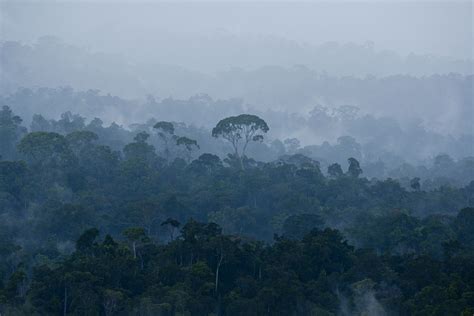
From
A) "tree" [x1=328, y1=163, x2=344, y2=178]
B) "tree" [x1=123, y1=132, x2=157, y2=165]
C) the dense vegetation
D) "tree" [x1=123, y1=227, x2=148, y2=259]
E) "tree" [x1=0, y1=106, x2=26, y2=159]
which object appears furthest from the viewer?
"tree" [x1=0, y1=106, x2=26, y2=159]

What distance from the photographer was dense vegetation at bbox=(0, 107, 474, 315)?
26641 millimetres

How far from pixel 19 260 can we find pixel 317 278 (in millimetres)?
13483

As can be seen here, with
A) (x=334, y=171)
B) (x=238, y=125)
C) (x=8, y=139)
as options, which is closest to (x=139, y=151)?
(x=238, y=125)

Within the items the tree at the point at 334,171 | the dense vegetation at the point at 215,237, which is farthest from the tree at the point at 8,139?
the tree at the point at 334,171

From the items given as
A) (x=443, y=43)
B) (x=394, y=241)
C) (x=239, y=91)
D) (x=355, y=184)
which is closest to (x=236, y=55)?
(x=239, y=91)

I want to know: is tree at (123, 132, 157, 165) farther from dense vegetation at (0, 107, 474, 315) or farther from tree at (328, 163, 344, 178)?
tree at (328, 163, 344, 178)

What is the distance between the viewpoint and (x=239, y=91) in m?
105

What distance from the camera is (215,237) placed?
29922 millimetres

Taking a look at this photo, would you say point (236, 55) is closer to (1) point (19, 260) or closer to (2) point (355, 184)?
(2) point (355, 184)

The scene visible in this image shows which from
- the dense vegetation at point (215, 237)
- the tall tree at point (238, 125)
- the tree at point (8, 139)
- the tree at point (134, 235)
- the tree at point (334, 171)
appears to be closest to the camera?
the dense vegetation at point (215, 237)

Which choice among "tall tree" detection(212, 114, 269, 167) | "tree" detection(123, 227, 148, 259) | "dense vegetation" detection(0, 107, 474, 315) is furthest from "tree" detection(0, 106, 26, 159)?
"tree" detection(123, 227, 148, 259)

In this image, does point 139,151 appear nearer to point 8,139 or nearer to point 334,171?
point 8,139

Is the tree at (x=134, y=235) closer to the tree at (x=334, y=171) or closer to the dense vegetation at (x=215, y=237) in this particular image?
the dense vegetation at (x=215, y=237)

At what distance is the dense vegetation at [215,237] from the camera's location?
26.6 meters
